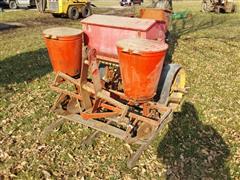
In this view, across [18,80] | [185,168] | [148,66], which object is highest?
[148,66]

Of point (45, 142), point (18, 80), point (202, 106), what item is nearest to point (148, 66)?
point (45, 142)

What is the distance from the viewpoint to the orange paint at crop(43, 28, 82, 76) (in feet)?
19.4

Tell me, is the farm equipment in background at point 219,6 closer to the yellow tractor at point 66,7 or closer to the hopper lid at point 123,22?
the yellow tractor at point 66,7

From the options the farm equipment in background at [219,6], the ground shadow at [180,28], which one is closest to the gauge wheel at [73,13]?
the ground shadow at [180,28]

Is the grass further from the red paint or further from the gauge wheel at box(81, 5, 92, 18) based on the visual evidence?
the gauge wheel at box(81, 5, 92, 18)

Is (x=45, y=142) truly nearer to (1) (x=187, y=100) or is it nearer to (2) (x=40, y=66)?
(1) (x=187, y=100)

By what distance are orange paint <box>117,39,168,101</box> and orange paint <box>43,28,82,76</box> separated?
1.23 m

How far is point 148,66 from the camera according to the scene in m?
5.07

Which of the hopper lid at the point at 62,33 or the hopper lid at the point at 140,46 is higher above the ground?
the hopper lid at the point at 62,33

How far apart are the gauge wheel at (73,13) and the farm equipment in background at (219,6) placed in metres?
13.3

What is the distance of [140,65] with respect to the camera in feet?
16.5

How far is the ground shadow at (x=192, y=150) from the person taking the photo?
5418 mm

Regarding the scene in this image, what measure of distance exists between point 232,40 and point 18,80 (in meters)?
10.8

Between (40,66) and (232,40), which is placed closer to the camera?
(40,66)
